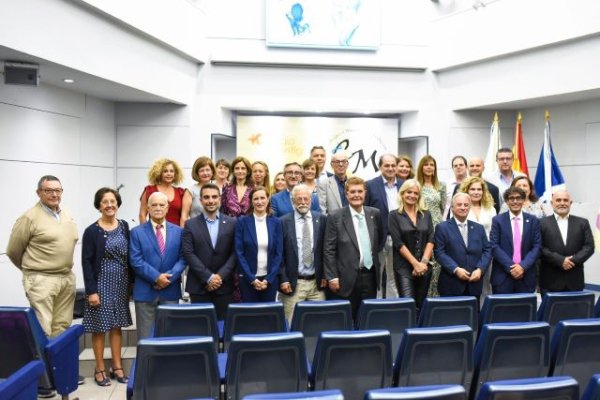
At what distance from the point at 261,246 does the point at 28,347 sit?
1825 millimetres

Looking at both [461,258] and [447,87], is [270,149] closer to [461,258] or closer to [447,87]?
[447,87]

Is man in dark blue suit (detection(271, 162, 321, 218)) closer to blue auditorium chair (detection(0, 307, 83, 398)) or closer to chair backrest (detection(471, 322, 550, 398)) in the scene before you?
blue auditorium chair (detection(0, 307, 83, 398))

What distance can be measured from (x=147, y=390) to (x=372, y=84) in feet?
22.9

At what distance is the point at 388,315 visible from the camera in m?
3.44

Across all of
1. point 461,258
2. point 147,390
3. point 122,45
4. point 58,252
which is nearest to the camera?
point 147,390

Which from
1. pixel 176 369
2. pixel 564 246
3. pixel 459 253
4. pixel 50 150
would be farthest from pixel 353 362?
pixel 50 150

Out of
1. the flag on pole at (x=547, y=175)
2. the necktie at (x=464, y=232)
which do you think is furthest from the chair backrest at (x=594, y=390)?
the flag on pole at (x=547, y=175)

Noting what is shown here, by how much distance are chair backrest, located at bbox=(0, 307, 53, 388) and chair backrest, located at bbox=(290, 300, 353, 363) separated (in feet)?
5.37

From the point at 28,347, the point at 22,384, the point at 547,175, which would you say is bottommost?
the point at 28,347

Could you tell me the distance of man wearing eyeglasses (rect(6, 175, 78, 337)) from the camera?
3.99 meters

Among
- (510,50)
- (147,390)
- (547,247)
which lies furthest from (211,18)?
(147,390)

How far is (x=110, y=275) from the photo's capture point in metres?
4.17

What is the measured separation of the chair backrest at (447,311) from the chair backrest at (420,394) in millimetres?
1616

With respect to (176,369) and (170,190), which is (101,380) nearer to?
(170,190)
